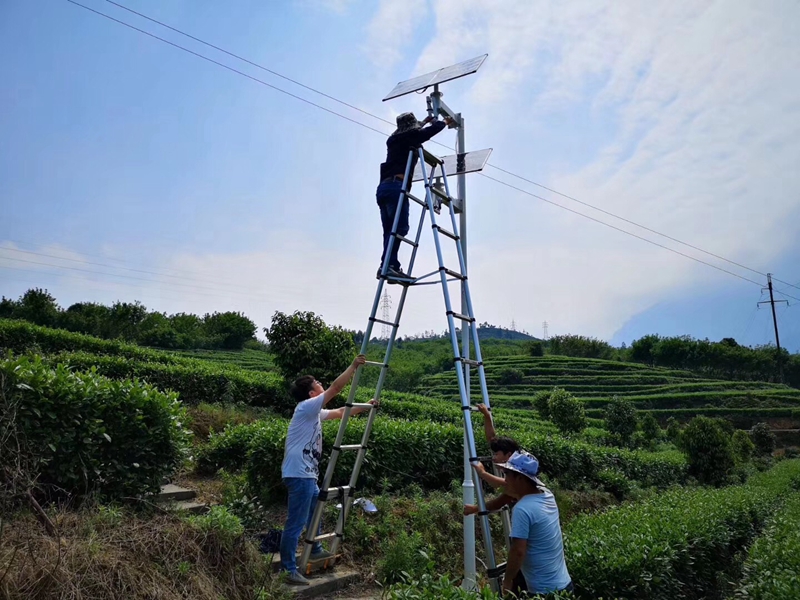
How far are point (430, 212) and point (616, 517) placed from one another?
4.15 metres

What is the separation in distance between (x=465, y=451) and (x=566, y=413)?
18.1 m

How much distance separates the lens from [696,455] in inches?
642

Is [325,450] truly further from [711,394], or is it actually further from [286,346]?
[711,394]

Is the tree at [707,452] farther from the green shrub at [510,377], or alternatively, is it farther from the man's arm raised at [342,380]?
the green shrub at [510,377]

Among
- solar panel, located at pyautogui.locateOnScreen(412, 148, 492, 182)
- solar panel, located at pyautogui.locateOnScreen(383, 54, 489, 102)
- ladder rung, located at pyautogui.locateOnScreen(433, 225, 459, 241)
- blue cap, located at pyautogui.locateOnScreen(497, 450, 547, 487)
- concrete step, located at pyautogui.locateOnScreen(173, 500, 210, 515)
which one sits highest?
solar panel, located at pyautogui.locateOnScreen(383, 54, 489, 102)

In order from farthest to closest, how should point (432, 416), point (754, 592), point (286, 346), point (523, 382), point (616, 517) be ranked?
point (523, 382)
point (432, 416)
point (286, 346)
point (616, 517)
point (754, 592)

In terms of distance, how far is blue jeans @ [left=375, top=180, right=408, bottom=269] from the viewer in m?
4.84

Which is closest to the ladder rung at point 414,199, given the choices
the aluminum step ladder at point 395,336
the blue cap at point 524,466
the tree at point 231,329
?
the aluminum step ladder at point 395,336

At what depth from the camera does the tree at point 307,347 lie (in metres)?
11.7

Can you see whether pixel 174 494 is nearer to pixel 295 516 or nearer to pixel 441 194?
pixel 295 516

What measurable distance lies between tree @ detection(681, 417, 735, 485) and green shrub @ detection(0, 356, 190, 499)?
15.9 m

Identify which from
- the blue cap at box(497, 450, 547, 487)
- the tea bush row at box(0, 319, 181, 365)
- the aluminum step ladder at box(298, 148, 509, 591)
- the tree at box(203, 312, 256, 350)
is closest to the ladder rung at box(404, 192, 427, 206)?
the aluminum step ladder at box(298, 148, 509, 591)

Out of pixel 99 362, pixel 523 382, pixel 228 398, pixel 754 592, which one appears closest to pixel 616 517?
pixel 754 592

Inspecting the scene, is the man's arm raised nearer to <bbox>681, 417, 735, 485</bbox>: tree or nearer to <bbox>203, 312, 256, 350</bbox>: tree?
<bbox>681, 417, 735, 485</bbox>: tree
